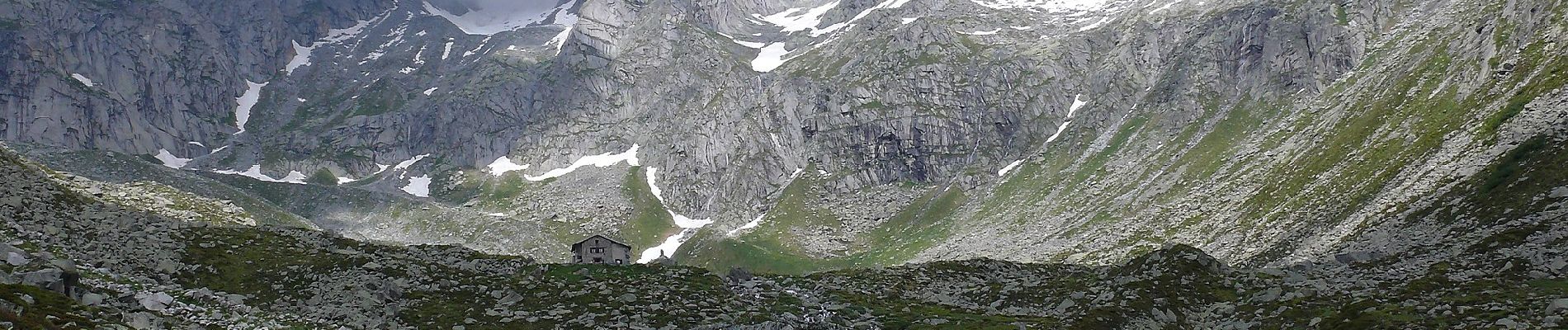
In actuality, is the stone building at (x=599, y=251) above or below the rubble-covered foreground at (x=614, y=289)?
below

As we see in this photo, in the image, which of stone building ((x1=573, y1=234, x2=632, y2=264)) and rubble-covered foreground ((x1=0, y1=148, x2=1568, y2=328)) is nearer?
rubble-covered foreground ((x1=0, y1=148, x2=1568, y2=328))

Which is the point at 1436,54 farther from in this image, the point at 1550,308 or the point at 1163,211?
the point at 1550,308

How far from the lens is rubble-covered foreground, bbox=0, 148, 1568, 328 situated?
29609 millimetres

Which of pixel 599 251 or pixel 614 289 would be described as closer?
pixel 614 289

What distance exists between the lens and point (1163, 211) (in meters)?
147

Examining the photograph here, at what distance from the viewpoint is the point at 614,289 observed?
39750mm

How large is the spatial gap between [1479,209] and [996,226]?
120m

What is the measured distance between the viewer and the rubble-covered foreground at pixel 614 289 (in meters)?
29.6

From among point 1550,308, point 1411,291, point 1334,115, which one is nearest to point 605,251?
point 1411,291

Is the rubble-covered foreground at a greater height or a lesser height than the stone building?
greater

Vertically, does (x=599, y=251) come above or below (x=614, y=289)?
below

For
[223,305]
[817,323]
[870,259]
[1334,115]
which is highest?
[223,305]

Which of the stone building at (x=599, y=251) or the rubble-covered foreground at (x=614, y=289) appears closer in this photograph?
the rubble-covered foreground at (x=614, y=289)

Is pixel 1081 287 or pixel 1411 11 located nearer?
pixel 1081 287
